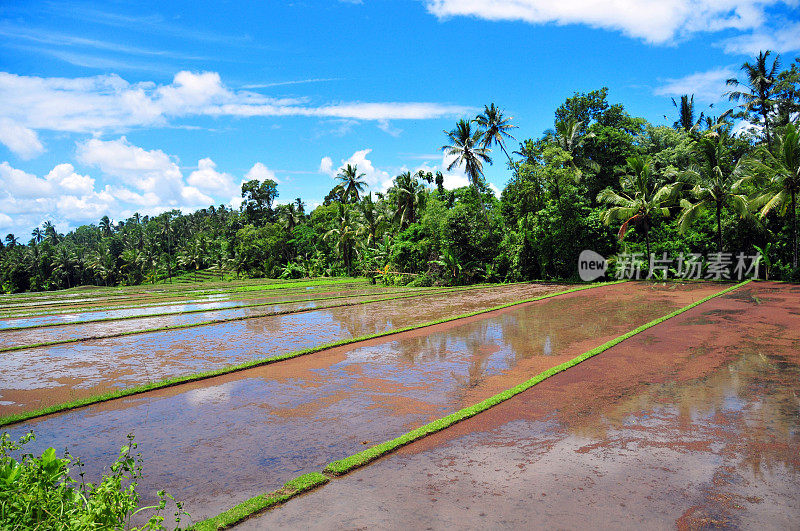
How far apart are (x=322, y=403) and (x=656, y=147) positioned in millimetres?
33195

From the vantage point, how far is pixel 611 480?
485 centimetres

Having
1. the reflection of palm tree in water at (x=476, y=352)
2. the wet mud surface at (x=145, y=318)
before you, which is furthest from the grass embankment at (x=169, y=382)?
the wet mud surface at (x=145, y=318)

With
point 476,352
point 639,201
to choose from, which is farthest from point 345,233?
point 476,352

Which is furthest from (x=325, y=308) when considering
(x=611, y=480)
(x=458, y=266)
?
(x=611, y=480)

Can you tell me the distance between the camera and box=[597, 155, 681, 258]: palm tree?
2639 centimetres

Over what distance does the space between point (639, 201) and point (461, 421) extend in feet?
80.8

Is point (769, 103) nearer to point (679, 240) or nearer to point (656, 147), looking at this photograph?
point (656, 147)

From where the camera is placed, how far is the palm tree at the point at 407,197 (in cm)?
3712

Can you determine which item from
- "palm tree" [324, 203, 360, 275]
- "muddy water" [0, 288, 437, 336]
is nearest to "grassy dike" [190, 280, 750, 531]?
"muddy water" [0, 288, 437, 336]

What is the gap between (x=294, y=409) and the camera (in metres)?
7.51

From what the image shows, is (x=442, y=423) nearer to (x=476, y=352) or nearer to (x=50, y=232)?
(x=476, y=352)

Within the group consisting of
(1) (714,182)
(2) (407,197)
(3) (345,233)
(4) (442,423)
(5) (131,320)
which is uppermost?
(2) (407,197)

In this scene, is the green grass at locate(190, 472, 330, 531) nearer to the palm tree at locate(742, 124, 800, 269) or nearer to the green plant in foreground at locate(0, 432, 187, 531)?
the green plant in foreground at locate(0, 432, 187, 531)

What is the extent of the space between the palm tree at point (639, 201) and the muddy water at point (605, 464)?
19.6 meters
